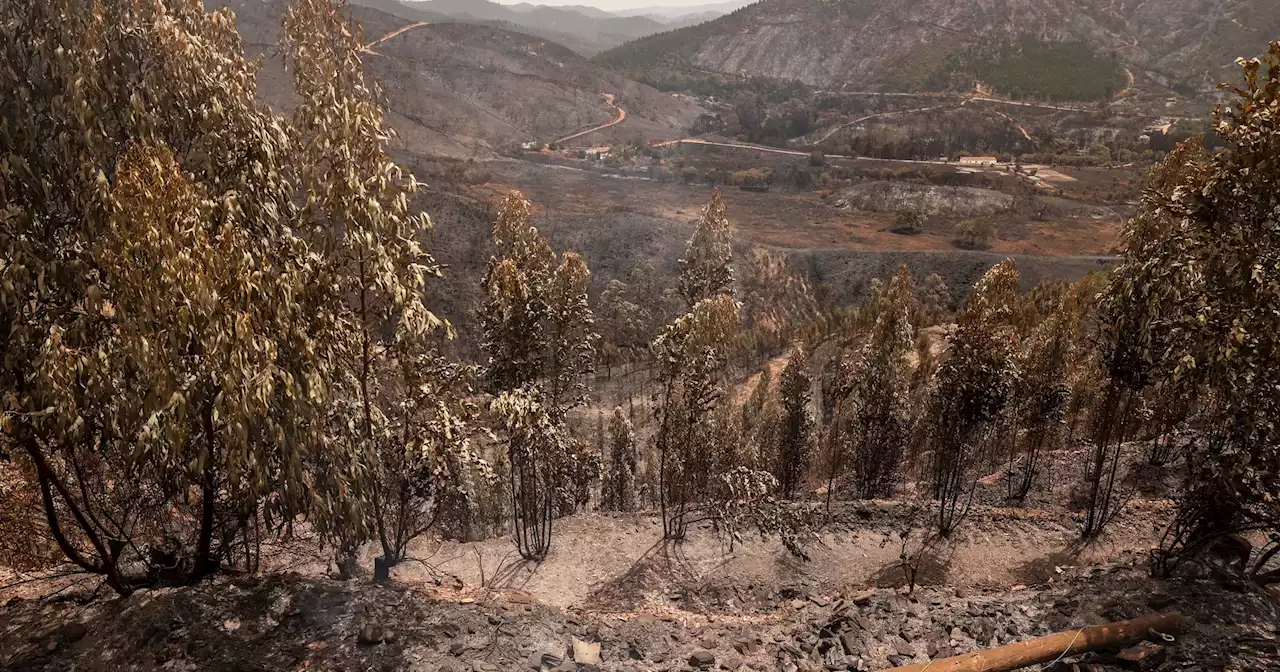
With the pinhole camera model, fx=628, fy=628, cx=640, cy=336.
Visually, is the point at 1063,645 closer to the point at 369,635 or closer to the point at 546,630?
the point at 546,630

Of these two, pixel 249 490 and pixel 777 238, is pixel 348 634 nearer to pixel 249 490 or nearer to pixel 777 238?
pixel 249 490

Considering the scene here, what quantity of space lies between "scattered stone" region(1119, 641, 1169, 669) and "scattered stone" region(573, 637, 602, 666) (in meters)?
6.01

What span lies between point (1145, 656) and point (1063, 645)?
30.2 inches

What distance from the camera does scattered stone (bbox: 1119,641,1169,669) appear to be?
6.96 meters

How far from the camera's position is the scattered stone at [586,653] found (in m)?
7.67

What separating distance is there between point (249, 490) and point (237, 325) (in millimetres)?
2054

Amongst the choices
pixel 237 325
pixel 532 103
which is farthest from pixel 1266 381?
pixel 532 103

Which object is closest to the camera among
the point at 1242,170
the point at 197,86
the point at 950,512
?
the point at 197,86

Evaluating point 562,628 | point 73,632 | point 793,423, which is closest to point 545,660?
point 562,628

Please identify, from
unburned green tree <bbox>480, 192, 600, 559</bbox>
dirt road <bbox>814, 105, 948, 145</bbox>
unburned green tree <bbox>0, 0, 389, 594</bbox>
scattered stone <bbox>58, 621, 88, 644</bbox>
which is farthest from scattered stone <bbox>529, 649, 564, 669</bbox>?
dirt road <bbox>814, 105, 948, 145</bbox>

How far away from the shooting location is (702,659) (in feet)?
25.6

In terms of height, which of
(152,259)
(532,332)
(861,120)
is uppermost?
(861,120)

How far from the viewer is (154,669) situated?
6461mm

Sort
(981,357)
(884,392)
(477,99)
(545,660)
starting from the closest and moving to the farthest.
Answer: (545,660) < (981,357) < (884,392) < (477,99)
